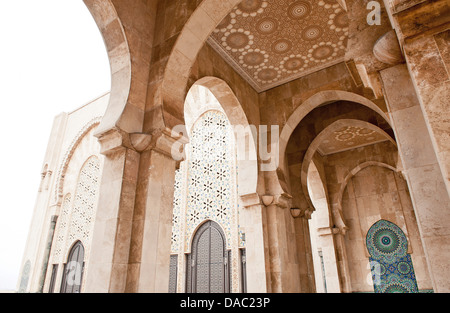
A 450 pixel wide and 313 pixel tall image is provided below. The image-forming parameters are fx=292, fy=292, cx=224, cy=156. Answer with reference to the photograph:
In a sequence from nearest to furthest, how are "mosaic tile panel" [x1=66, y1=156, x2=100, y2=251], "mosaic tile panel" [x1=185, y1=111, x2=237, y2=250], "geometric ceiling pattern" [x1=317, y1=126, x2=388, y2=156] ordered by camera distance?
"mosaic tile panel" [x1=185, y1=111, x2=237, y2=250], "geometric ceiling pattern" [x1=317, y1=126, x2=388, y2=156], "mosaic tile panel" [x1=66, y1=156, x2=100, y2=251]

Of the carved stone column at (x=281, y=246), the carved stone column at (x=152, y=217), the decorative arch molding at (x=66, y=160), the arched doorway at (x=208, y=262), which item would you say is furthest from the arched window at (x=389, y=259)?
the decorative arch molding at (x=66, y=160)

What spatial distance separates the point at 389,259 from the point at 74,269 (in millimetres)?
10483

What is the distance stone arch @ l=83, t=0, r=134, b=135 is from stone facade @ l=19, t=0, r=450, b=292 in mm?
16

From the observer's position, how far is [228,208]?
8.03 metres

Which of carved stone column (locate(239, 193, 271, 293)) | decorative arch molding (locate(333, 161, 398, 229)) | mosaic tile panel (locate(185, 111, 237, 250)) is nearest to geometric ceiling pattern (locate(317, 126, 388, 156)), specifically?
decorative arch molding (locate(333, 161, 398, 229))

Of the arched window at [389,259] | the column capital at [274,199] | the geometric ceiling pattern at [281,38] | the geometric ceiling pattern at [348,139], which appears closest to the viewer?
the geometric ceiling pattern at [281,38]

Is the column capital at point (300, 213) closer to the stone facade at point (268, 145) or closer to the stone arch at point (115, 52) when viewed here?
the stone facade at point (268, 145)

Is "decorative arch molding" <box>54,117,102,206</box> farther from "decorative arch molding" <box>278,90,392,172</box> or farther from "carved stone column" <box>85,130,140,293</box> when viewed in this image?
"carved stone column" <box>85,130,140,293</box>

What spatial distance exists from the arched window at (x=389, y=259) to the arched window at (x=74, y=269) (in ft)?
31.8

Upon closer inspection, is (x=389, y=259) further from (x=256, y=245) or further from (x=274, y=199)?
(x=256, y=245)

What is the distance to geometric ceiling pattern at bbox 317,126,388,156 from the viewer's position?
28.8 feet

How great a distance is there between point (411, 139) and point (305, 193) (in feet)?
16.1

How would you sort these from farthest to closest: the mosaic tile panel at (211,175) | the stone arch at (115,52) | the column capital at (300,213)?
the mosaic tile panel at (211,175) < the column capital at (300,213) < the stone arch at (115,52)

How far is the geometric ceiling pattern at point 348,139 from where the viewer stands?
877 cm
